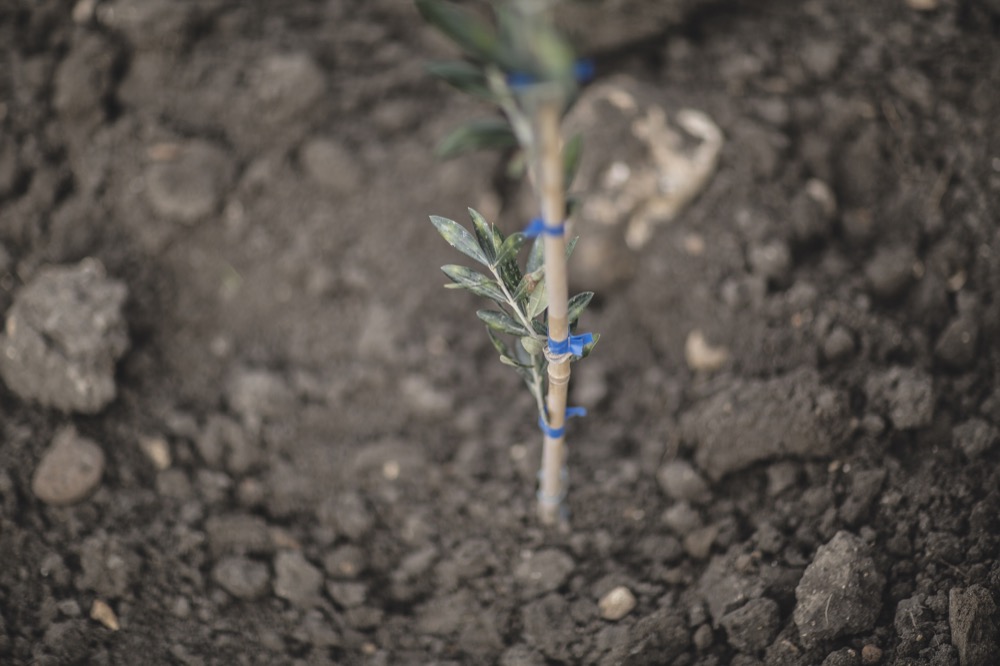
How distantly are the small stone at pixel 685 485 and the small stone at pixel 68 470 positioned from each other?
133 centimetres

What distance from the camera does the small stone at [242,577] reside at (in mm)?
1711

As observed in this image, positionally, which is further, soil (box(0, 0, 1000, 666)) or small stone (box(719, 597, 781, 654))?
soil (box(0, 0, 1000, 666))

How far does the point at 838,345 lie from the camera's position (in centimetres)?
178

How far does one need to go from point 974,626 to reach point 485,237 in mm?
1113

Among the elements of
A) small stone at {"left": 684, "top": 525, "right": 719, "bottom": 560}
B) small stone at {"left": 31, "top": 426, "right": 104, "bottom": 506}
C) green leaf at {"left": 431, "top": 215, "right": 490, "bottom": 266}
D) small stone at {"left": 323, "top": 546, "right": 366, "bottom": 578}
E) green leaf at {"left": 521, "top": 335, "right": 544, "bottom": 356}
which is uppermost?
green leaf at {"left": 431, "top": 215, "right": 490, "bottom": 266}

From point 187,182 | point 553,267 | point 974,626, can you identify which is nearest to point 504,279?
point 553,267

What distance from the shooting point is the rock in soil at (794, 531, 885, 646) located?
1.47m

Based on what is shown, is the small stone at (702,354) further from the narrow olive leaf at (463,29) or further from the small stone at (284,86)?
the small stone at (284,86)

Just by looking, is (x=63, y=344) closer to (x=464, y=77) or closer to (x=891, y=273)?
(x=464, y=77)

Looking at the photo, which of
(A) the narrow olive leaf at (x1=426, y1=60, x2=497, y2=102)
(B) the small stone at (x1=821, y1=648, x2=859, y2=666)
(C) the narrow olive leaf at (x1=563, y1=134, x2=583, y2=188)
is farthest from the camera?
(B) the small stone at (x1=821, y1=648, x2=859, y2=666)

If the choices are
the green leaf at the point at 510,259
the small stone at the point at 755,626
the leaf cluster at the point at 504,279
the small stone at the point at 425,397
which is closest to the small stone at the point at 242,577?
the small stone at the point at 425,397

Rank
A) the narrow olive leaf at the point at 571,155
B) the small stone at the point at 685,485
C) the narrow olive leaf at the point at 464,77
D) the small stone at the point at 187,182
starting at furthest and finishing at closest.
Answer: the small stone at the point at 187,182 → the small stone at the point at 685,485 → the narrow olive leaf at the point at 571,155 → the narrow olive leaf at the point at 464,77

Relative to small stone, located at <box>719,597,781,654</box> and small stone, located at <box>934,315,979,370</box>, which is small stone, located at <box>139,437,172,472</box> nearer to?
small stone, located at <box>719,597,781,654</box>

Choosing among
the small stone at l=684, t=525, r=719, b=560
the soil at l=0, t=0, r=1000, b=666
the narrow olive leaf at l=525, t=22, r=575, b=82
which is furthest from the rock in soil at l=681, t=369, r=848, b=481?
the narrow olive leaf at l=525, t=22, r=575, b=82
